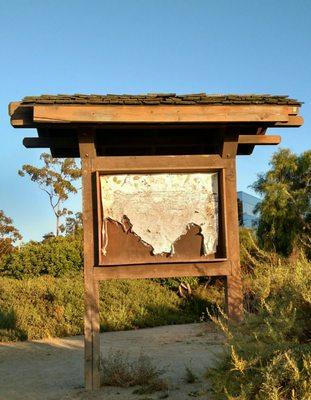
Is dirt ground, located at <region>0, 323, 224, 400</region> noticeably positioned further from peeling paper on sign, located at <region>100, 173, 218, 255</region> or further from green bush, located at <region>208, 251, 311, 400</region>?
peeling paper on sign, located at <region>100, 173, 218, 255</region>

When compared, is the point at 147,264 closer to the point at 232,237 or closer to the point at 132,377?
the point at 232,237

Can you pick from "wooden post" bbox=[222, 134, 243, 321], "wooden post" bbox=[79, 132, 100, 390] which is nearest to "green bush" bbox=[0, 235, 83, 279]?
"wooden post" bbox=[79, 132, 100, 390]

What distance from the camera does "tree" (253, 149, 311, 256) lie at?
25266 millimetres

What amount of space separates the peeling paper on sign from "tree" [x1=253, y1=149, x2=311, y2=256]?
17.4 metres

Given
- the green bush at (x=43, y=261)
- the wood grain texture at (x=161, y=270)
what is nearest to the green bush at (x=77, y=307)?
the green bush at (x=43, y=261)

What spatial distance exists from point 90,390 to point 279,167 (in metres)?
22.6

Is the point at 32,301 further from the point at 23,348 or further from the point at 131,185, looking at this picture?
the point at 131,185

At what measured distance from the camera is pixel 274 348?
4.33m

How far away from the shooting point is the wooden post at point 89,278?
6801 millimetres

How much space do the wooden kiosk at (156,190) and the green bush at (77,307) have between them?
8325 millimetres

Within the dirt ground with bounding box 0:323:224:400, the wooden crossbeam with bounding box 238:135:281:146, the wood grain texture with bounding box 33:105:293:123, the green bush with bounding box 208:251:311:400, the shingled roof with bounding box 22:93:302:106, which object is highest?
the shingled roof with bounding box 22:93:302:106

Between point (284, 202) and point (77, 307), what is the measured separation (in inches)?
507

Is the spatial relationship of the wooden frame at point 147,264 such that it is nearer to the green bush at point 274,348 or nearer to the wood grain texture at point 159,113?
the wood grain texture at point 159,113

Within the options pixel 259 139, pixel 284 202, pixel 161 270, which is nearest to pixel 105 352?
pixel 161 270
